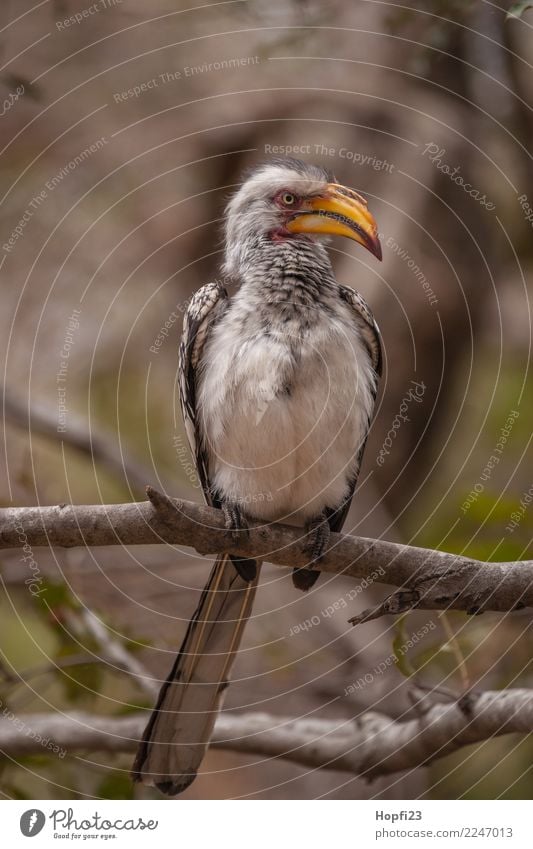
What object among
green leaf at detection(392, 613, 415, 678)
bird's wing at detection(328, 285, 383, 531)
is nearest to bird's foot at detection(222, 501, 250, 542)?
bird's wing at detection(328, 285, 383, 531)

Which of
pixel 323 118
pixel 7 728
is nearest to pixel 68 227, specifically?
pixel 323 118

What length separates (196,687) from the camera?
7.40 feet

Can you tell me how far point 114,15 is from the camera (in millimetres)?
2764

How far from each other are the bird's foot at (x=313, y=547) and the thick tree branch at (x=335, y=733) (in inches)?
17.7

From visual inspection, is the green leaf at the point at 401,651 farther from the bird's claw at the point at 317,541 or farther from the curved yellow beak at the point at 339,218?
the curved yellow beak at the point at 339,218

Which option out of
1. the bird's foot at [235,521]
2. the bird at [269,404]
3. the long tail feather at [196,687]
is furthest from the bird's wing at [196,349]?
the long tail feather at [196,687]

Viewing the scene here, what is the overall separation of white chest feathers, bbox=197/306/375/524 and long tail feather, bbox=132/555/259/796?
23 cm

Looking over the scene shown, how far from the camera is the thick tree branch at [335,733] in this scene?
85.7 inches

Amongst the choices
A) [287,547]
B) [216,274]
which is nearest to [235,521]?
[287,547]

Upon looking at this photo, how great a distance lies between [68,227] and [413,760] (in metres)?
1.97

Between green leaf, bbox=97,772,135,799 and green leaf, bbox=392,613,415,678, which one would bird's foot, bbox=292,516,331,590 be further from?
green leaf, bbox=97,772,135,799
